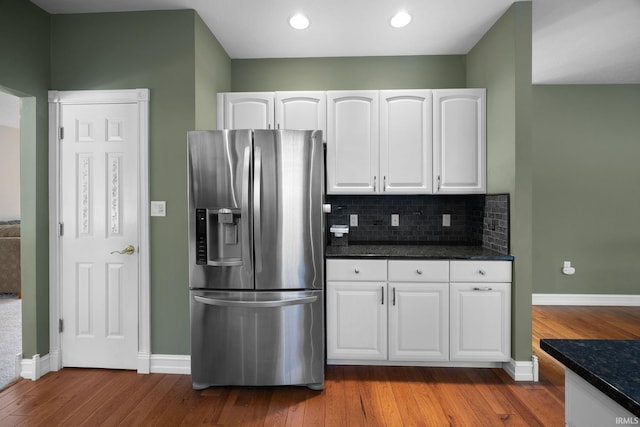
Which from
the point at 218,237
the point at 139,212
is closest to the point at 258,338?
the point at 218,237

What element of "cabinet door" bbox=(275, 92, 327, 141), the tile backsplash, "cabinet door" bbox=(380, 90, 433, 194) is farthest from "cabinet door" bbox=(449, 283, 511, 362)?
"cabinet door" bbox=(275, 92, 327, 141)

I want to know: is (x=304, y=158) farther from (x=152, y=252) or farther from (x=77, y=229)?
(x=77, y=229)

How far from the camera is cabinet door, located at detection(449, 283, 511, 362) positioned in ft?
8.88

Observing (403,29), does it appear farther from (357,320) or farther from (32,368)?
(32,368)

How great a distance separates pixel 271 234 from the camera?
245 centimetres

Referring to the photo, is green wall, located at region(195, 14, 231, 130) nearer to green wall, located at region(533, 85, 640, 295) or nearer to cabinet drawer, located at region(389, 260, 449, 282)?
cabinet drawer, located at region(389, 260, 449, 282)

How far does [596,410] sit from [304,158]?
198 centimetres

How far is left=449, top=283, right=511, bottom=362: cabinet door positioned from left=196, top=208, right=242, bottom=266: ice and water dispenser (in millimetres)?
1585

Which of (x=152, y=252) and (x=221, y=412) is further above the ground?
(x=152, y=252)

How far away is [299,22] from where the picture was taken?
2.85 meters

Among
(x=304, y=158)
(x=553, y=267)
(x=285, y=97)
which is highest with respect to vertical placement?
(x=285, y=97)

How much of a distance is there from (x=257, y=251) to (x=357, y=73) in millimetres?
2037

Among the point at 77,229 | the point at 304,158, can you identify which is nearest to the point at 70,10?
the point at 77,229

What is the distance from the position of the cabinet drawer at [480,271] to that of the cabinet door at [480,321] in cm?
4
